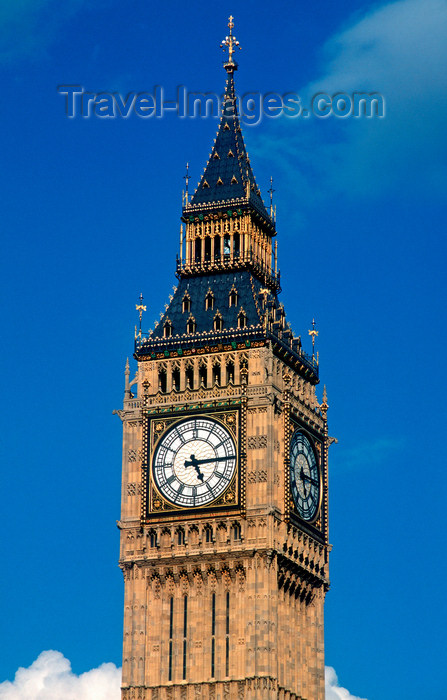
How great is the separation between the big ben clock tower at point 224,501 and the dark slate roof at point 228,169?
3.41m

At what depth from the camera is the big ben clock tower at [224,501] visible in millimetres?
114062

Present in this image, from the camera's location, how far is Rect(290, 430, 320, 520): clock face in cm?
11769

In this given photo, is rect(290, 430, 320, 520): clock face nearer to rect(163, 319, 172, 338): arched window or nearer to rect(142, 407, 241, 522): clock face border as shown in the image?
rect(142, 407, 241, 522): clock face border

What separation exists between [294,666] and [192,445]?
12.0 metres

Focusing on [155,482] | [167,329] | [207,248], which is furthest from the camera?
[207,248]

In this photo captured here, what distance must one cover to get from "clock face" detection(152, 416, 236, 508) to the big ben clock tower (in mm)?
70

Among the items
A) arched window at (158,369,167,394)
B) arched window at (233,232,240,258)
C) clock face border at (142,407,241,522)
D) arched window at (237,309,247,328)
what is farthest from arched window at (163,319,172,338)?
arched window at (233,232,240,258)

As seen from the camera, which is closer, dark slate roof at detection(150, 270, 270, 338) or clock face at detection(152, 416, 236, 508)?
clock face at detection(152, 416, 236, 508)

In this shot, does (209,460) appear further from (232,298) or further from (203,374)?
(232,298)

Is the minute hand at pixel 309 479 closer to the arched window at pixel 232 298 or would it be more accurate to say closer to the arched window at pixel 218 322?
the arched window at pixel 218 322

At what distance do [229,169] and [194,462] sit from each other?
17794 mm

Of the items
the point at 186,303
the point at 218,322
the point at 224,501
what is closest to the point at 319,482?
the point at 224,501

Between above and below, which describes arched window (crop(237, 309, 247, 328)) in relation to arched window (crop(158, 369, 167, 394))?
above

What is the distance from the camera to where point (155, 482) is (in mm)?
117062
